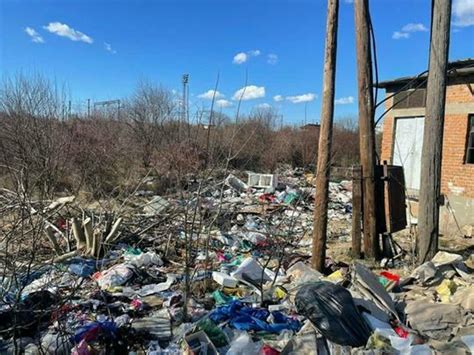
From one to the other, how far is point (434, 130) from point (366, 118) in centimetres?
110

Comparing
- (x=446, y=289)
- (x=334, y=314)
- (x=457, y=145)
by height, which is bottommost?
(x=446, y=289)

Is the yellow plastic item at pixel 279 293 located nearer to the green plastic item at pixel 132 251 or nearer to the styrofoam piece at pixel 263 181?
the green plastic item at pixel 132 251

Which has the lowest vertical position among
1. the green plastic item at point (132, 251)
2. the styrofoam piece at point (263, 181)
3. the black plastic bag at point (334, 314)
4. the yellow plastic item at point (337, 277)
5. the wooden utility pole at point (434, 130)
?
the green plastic item at point (132, 251)

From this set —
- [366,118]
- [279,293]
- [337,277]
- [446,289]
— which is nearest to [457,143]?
[366,118]

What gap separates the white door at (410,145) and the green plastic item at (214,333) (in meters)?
9.10

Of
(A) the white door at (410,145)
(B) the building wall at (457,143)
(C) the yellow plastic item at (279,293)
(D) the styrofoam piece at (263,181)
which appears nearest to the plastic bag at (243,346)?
(C) the yellow plastic item at (279,293)

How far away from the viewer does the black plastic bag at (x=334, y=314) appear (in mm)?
3314

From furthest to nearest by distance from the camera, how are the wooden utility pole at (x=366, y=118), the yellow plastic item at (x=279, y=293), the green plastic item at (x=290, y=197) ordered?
the green plastic item at (x=290, y=197), the wooden utility pole at (x=366, y=118), the yellow plastic item at (x=279, y=293)

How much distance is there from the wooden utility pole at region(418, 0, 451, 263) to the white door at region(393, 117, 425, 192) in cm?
585

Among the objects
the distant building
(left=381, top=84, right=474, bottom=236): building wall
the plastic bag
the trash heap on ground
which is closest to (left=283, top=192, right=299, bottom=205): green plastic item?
(left=381, top=84, right=474, bottom=236): building wall

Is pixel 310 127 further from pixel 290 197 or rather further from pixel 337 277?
pixel 337 277

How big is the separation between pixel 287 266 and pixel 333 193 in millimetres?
9107

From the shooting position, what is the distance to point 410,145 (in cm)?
1153

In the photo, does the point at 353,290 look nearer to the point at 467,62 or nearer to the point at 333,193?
the point at 467,62
